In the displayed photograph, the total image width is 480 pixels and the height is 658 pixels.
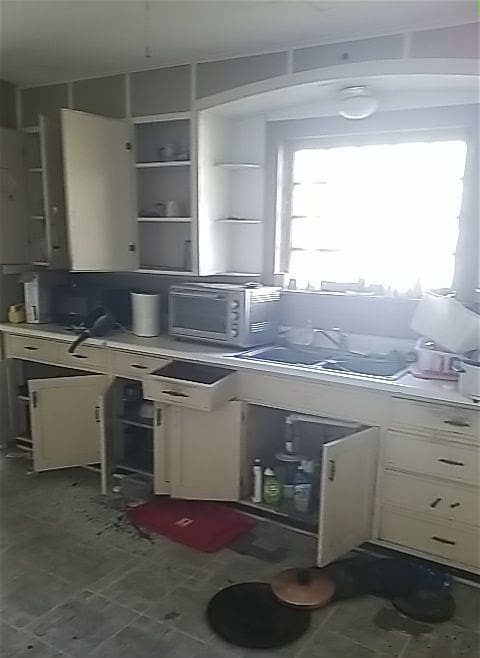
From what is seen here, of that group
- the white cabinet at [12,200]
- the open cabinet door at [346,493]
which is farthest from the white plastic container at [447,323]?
the white cabinet at [12,200]

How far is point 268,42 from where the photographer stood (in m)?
2.88

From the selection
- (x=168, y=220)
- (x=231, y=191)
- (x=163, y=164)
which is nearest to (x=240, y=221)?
(x=231, y=191)

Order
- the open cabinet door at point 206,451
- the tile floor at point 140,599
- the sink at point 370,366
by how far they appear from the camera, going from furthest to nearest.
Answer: the open cabinet door at point 206,451 → the sink at point 370,366 → the tile floor at point 140,599

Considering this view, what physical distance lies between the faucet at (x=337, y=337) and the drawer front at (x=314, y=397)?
0.52 metres

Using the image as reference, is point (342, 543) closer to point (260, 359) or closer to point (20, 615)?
point (260, 359)

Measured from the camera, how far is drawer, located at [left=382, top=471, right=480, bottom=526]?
7.89ft

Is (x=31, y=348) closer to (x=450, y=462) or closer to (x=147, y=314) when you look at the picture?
(x=147, y=314)

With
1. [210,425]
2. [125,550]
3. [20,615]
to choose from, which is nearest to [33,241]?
[210,425]

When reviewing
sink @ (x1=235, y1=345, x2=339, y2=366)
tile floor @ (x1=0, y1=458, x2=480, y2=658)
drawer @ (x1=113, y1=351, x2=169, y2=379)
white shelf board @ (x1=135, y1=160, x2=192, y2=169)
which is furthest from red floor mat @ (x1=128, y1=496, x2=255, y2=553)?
white shelf board @ (x1=135, y1=160, x2=192, y2=169)

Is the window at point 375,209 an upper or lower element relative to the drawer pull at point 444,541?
upper

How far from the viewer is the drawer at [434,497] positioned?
94.7 inches

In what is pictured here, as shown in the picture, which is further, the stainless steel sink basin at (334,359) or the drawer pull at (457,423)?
the stainless steel sink basin at (334,359)

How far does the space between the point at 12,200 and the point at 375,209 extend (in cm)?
235

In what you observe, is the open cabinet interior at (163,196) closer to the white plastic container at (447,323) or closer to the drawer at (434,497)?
the white plastic container at (447,323)
